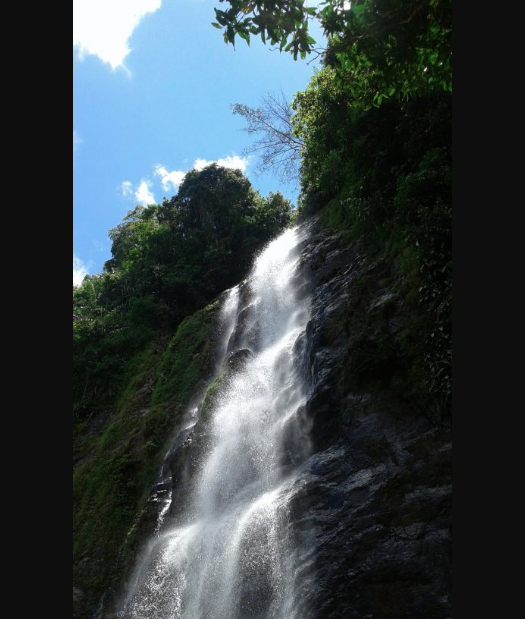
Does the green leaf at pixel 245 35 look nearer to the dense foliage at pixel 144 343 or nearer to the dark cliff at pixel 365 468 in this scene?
the dark cliff at pixel 365 468

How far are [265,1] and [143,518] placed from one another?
11.7 m

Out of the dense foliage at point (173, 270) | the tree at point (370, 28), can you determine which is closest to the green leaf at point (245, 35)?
the tree at point (370, 28)

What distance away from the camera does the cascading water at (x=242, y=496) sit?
8.20 meters

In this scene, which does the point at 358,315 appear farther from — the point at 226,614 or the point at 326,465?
the point at 226,614

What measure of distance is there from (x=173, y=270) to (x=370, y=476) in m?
21.3

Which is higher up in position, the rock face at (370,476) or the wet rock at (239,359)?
the wet rock at (239,359)

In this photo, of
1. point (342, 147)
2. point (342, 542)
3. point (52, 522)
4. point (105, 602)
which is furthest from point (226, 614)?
point (342, 147)

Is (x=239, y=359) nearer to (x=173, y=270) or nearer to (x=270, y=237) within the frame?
(x=173, y=270)

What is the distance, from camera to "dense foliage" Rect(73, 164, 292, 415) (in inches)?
972

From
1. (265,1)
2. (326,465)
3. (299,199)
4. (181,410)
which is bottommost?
(326,465)

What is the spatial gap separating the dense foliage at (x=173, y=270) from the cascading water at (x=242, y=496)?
9511mm

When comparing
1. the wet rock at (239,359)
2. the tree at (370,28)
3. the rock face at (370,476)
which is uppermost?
the tree at (370,28)

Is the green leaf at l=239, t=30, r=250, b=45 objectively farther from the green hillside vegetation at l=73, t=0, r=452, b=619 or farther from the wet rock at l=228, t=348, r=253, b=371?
the wet rock at l=228, t=348, r=253, b=371

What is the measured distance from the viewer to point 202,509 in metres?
11.5
